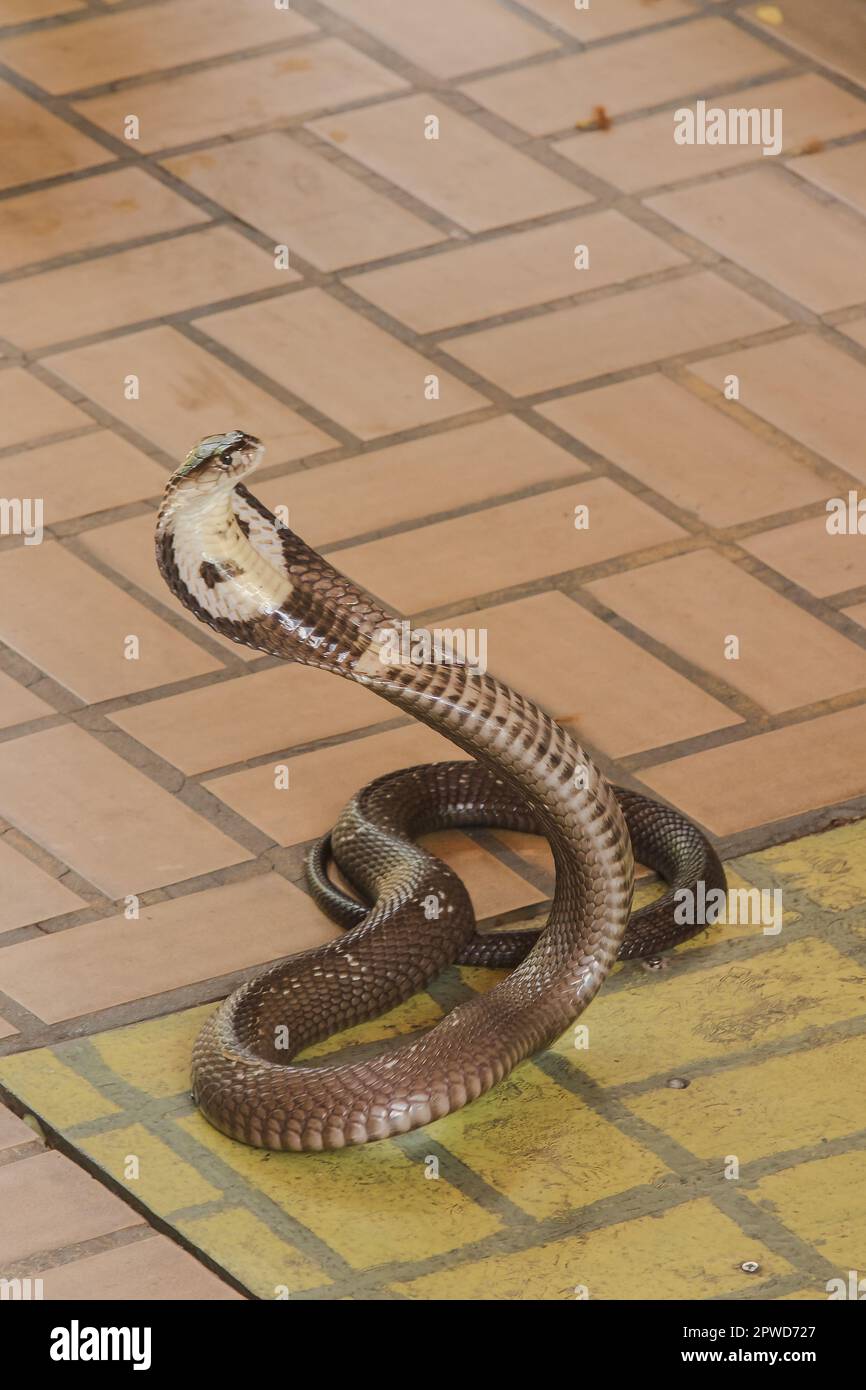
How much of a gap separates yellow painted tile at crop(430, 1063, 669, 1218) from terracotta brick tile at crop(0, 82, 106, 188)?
326cm

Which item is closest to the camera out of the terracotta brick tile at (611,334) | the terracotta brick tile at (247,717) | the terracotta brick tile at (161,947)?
A: the terracotta brick tile at (161,947)

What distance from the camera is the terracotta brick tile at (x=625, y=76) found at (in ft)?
23.1

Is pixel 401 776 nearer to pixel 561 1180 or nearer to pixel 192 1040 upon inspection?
pixel 192 1040

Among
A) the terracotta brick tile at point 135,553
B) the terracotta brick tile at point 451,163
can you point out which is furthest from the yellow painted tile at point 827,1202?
the terracotta brick tile at point 451,163

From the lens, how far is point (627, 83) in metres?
7.15

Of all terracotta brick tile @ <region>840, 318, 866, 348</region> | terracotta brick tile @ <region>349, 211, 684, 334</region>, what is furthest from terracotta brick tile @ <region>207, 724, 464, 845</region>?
terracotta brick tile @ <region>840, 318, 866, 348</region>

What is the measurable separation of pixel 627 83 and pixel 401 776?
2.93 meters

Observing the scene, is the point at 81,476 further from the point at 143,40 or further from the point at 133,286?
the point at 143,40

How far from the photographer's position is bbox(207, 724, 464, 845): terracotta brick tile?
4.80 meters

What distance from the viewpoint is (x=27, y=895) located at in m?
4.61

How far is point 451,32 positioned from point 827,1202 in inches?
164

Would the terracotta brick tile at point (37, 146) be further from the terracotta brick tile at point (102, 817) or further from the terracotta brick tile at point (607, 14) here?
the terracotta brick tile at point (102, 817)

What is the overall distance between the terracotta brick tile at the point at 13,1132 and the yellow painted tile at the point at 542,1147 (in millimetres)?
562

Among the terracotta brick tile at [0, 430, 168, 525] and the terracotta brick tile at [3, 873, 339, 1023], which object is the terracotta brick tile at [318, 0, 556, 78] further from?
the terracotta brick tile at [3, 873, 339, 1023]
